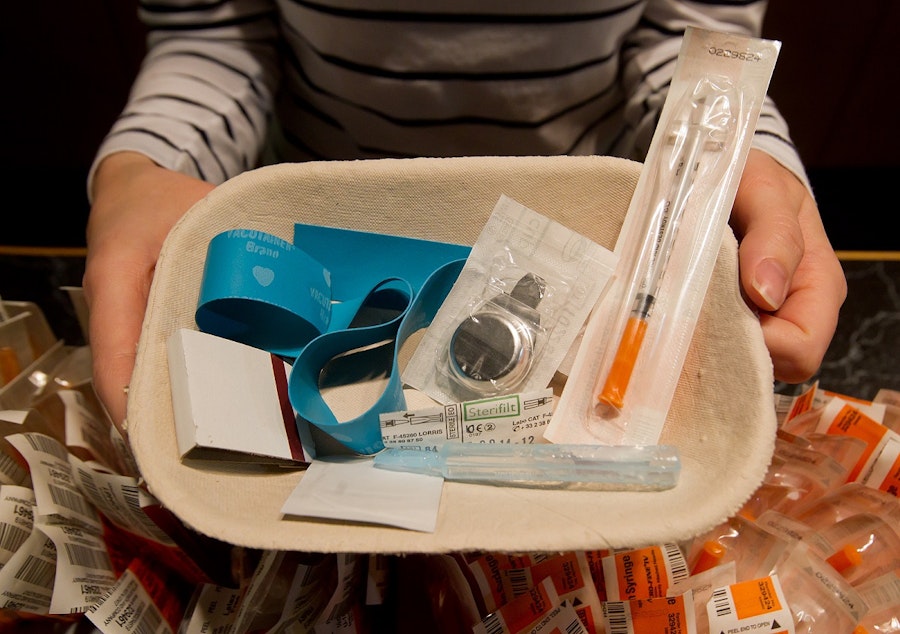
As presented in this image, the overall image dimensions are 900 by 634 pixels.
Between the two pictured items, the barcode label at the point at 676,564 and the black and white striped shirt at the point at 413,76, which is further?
the black and white striped shirt at the point at 413,76

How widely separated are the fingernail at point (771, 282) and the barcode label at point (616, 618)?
178mm

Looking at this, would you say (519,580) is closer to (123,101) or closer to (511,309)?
(511,309)

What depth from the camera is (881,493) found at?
38 cm

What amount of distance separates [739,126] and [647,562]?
0.86ft

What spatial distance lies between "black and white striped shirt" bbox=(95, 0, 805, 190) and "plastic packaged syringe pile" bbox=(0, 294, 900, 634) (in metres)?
0.21

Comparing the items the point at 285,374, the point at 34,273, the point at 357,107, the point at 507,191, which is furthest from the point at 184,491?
the point at 34,273

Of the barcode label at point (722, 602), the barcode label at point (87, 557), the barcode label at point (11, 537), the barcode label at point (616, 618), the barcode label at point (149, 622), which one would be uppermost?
the barcode label at point (722, 602)

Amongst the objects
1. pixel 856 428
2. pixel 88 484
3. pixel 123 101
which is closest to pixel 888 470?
pixel 856 428

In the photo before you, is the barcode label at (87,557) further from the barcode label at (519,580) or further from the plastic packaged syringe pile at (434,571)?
the barcode label at (519,580)

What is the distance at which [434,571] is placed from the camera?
0.36 meters

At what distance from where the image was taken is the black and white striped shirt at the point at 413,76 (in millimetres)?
447

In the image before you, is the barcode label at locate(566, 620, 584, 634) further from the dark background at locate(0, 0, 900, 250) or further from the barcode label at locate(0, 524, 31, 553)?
the dark background at locate(0, 0, 900, 250)

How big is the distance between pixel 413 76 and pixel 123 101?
71 centimetres

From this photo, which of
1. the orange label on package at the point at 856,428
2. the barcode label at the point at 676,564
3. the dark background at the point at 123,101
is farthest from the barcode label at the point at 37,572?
the dark background at the point at 123,101
